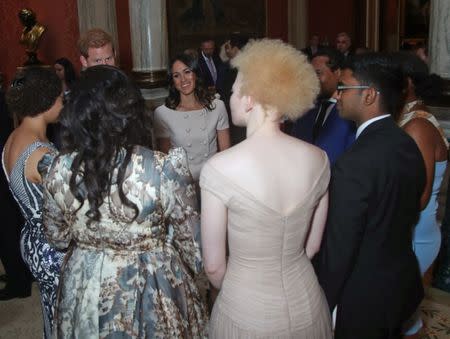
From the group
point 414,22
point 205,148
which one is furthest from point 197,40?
point 414,22

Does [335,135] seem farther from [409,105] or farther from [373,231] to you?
[373,231]

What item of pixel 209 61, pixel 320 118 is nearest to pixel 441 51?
pixel 320 118

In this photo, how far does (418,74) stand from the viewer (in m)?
2.21

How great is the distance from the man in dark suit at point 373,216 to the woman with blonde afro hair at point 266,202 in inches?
4.6

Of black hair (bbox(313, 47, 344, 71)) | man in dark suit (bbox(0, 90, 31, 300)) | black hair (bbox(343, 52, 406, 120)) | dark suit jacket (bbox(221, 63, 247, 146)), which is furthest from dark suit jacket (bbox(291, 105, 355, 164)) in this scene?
dark suit jacket (bbox(221, 63, 247, 146))

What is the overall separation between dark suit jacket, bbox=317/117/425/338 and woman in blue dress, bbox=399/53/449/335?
445 mm

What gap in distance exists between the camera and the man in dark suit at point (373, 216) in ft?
5.62

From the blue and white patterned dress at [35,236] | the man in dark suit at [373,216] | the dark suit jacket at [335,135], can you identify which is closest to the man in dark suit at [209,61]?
the dark suit jacket at [335,135]

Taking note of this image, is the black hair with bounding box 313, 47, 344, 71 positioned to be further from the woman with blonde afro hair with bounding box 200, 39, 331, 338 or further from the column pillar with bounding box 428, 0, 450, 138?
the woman with blonde afro hair with bounding box 200, 39, 331, 338

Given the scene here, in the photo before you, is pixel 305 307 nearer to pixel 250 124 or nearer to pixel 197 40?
pixel 250 124

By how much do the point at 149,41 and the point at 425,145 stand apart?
504 centimetres

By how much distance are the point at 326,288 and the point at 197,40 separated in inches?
302

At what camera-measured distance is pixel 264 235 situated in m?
1.57

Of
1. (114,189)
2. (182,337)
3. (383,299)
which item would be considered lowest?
(182,337)
